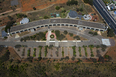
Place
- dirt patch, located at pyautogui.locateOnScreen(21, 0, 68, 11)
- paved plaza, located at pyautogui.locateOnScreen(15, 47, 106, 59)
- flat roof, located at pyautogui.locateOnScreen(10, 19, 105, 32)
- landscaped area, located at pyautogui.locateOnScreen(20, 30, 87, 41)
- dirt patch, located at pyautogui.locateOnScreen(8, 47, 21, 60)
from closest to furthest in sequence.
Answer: paved plaza, located at pyautogui.locateOnScreen(15, 47, 106, 59), dirt patch, located at pyautogui.locateOnScreen(8, 47, 21, 60), landscaped area, located at pyautogui.locateOnScreen(20, 30, 87, 41), flat roof, located at pyautogui.locateOnScreen(10, 19, 105, 32), dirt patch, located at pyautogui.locateOnScreen(21, 0, 68, 11)

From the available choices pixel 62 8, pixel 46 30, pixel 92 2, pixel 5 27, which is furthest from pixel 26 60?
pixel 92 2

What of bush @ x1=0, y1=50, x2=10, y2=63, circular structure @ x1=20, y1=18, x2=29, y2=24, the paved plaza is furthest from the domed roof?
bush @ x1=0, y1=50, x2=10, y2=63

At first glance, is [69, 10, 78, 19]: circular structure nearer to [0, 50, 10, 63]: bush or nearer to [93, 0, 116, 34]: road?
[93, 0, 116, 34]: road

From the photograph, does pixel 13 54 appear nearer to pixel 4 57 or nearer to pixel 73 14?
pixel 4 57

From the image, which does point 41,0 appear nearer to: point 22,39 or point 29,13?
point 29,13

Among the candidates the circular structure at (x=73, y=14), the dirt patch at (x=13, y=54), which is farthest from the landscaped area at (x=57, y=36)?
the circular structure at (x=73, y=14)

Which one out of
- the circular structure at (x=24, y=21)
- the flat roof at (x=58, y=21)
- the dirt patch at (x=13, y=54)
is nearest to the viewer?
the dirt patch at (x=13, y=54)

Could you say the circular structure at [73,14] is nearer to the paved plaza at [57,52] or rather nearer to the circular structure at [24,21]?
the paved plaza at [57,52]
